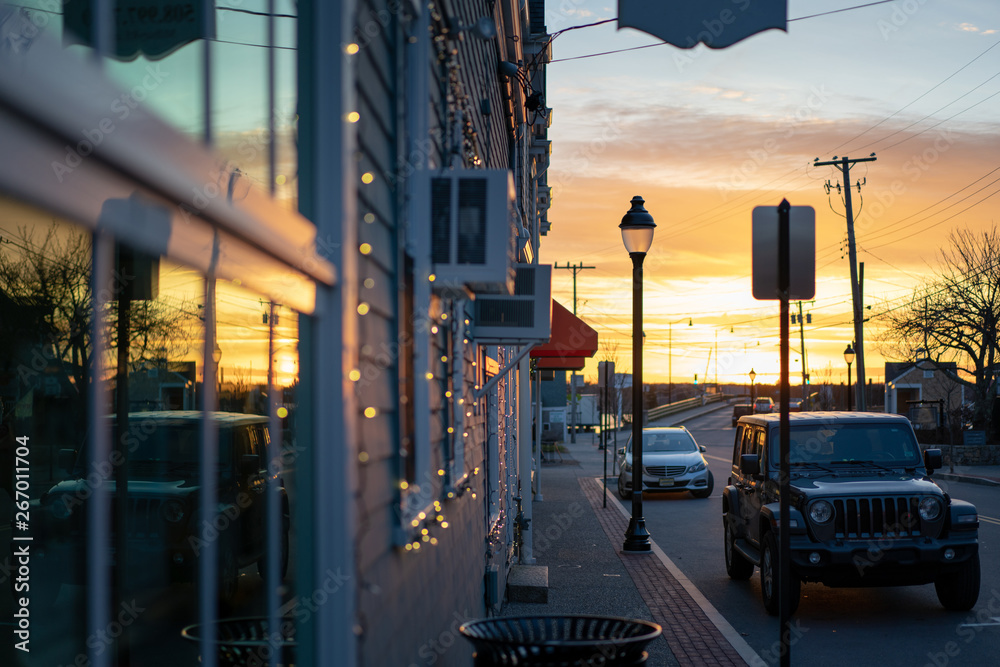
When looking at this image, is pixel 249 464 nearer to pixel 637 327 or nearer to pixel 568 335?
pixel 568 335

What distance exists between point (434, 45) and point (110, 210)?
342 centimetres

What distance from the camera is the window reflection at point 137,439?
1880 millimetres

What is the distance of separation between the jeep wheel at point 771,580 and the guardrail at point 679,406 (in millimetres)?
70227

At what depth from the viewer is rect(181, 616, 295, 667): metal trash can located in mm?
2166

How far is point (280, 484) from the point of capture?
8.03ft

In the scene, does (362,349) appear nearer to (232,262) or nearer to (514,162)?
(232,262)

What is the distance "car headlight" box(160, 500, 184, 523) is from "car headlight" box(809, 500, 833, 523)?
7205mm

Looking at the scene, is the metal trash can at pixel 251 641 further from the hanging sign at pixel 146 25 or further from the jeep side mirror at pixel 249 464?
the hanging sign at pixel 146 25

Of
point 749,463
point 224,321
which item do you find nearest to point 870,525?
point 749,463

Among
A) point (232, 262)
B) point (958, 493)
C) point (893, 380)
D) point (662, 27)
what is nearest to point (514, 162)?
point (662, 27)

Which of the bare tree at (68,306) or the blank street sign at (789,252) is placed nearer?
the bare tree at (68,306)

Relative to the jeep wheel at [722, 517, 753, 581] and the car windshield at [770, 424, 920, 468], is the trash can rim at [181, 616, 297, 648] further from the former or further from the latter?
the jeep wheel at [722, 517, 753, 581]

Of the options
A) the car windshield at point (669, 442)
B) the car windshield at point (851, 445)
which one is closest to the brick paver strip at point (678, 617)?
the car windshield at point (851, 445)

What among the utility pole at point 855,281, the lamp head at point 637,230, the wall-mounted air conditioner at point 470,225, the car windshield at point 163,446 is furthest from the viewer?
the utility pole at point 855,281
